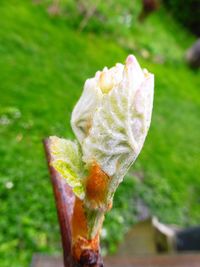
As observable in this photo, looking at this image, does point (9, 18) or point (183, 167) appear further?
point (9, 18)

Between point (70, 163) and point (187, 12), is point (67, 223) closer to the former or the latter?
point (70, 163)

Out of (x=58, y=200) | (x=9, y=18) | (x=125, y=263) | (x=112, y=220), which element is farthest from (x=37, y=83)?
(x=58, y=200)

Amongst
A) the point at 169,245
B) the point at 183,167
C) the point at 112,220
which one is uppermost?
the point at 169,245

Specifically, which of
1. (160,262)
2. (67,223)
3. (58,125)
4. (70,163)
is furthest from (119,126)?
(58,125)

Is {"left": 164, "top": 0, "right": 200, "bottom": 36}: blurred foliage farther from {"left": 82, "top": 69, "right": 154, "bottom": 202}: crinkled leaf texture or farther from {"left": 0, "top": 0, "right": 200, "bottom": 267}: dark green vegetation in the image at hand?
{"left": 82, "top": 69, "right": 154, "bottom": 202}: crinkled leaf texture

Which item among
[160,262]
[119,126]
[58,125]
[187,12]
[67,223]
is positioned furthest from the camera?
[187,12]

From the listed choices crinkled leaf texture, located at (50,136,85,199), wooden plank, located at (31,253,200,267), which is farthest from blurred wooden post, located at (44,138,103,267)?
wooden plank, located at (31,253,200,267)

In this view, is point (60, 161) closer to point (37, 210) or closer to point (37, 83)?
point (37, 210)
